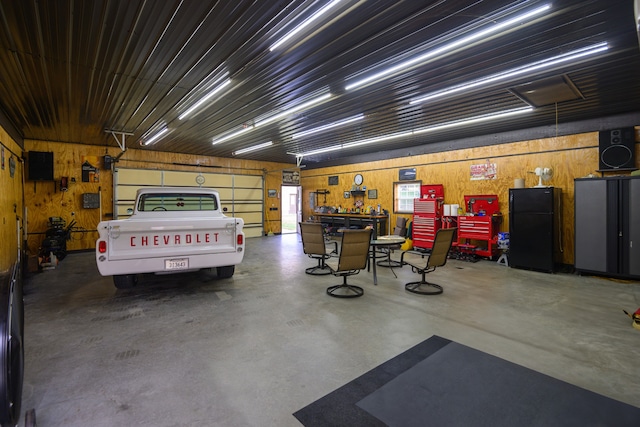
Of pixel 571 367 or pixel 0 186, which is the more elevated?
pixel 0 186

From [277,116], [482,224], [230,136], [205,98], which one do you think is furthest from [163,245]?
[482,224]

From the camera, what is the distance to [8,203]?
17.6 feet

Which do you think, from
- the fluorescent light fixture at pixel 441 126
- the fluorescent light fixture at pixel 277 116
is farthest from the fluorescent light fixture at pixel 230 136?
the fluorescent light fixture at pixel 441 126

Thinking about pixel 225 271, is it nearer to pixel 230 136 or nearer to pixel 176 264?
pixel 176 264

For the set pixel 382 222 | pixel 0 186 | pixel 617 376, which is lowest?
pixel 617 376

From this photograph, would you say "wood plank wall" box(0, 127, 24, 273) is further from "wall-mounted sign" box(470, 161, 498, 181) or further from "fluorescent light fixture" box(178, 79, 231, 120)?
"wall-mounted sign" box(470, 161, 498, 181)

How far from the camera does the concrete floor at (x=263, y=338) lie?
6.64ft

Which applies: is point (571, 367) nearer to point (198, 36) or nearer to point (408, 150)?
point (198, 36)

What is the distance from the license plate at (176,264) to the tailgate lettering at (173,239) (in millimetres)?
226

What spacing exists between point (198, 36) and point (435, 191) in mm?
7198

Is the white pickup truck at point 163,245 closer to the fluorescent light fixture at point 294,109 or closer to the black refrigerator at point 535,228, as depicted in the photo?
the fluorescent light fixture at point 294,109

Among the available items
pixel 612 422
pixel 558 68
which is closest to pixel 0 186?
pixel 612 422

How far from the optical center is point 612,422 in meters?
1.81

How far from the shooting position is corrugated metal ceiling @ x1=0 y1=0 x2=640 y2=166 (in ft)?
9.07
